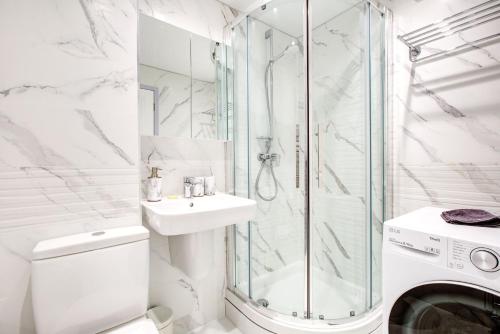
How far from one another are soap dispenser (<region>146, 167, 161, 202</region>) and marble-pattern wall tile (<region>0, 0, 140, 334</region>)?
0.08m

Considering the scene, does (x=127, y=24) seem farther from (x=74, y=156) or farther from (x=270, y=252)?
(x=270, y=252)

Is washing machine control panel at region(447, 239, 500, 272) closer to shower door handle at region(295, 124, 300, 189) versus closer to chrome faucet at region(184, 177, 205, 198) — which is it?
shower door handle at region(295, 124, 300, 189)

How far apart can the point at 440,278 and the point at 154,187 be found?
1308mm

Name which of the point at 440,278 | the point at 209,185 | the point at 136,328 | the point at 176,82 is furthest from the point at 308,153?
the point at 136,328

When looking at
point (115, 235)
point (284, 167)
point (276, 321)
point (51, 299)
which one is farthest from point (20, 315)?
point (284, 167)

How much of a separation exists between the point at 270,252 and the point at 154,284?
2.71 feet

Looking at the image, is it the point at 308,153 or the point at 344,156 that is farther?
the point at 344,156

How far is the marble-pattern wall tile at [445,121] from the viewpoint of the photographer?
1.22 m

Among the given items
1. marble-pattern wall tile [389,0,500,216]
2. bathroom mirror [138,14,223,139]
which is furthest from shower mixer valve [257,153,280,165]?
marble-pattern wall tile [389,0,500,216]

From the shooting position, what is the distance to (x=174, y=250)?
140 centimetres

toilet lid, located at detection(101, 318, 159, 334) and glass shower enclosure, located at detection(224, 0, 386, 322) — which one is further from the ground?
glass shower enclosure, located at detection(224, 0, 386, 322)

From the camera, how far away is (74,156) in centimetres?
110

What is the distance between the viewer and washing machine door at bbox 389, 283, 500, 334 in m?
0.67

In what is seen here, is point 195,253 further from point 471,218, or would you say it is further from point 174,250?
point 471,218
